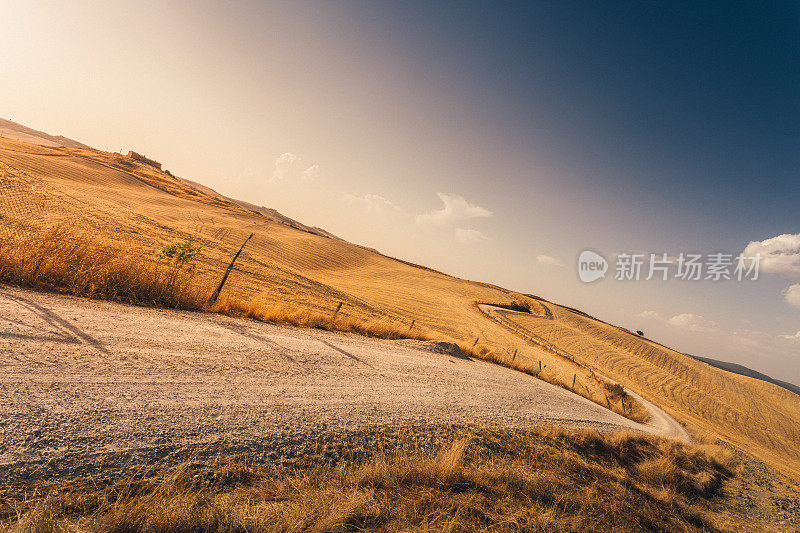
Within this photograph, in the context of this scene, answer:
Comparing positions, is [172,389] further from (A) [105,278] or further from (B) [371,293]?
(B) [371,293]

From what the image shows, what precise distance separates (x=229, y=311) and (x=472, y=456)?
752 centimetres

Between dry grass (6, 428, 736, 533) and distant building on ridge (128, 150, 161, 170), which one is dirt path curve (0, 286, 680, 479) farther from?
distant building on ridge (128, 150, 161, 170)

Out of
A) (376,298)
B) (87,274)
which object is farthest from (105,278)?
(376,298)

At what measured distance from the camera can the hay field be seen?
20062mm

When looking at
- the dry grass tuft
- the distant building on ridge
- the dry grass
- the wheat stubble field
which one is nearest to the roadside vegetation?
the dry grass tuft

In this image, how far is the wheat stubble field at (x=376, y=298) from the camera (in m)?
17.9

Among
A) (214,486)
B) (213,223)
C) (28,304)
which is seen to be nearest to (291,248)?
(213,223)

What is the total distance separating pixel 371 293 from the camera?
4150 centimetres

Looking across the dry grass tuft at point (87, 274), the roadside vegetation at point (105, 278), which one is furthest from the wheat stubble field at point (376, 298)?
the dry grass tuft at point (87, 274)

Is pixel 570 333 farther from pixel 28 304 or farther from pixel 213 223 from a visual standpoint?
pixel 213 223

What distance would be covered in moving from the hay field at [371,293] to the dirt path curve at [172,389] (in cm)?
677

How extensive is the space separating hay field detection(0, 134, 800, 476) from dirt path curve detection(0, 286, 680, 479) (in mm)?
6767

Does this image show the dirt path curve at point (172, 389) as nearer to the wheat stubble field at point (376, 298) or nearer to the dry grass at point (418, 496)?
the dry grass at point (418, 496)

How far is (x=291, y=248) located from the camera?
172 feet
